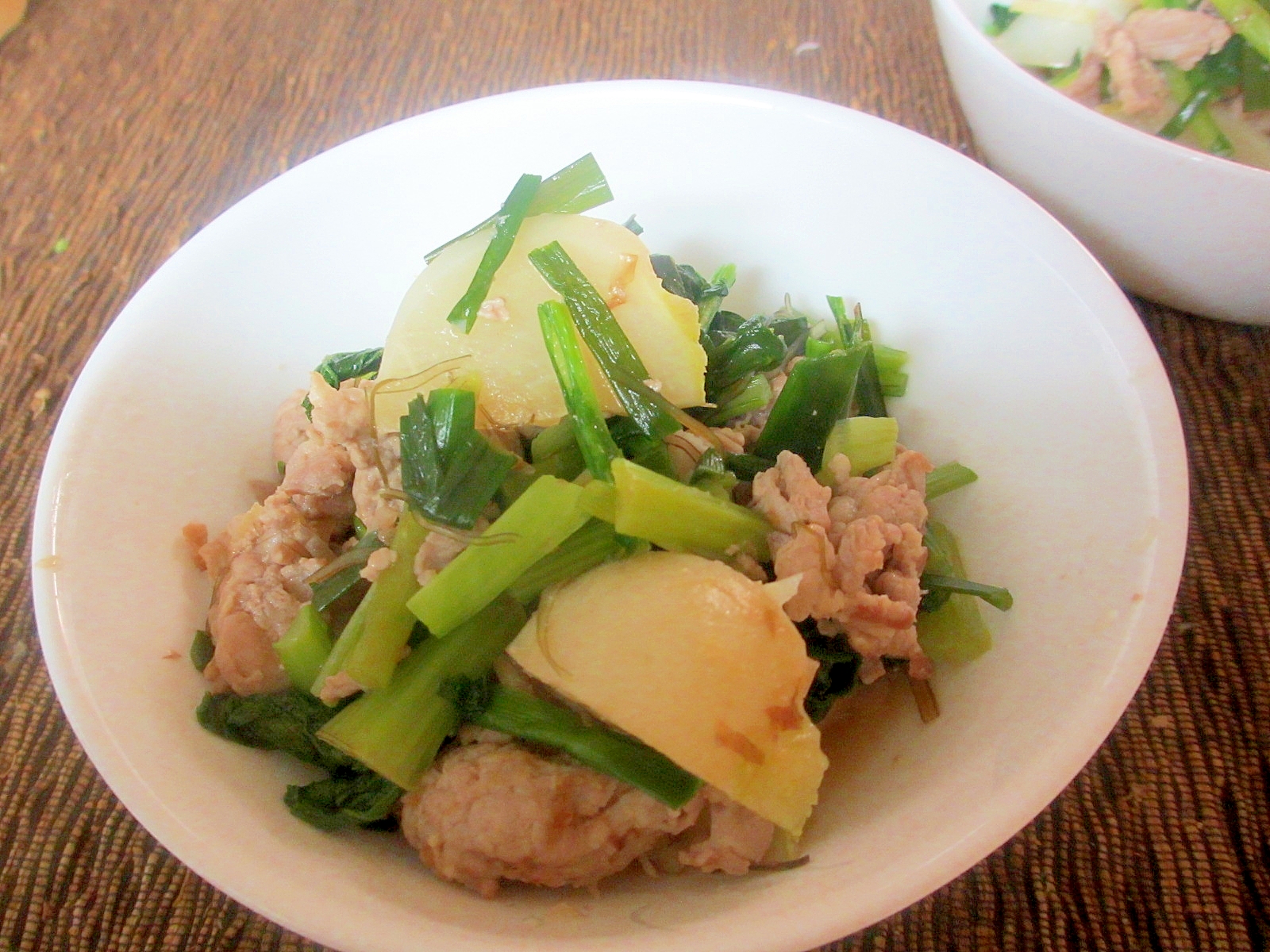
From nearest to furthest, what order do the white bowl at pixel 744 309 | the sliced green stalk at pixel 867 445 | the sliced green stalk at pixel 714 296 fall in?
the white bowl at pixel 744 309 < the sliced green stalk at pixel 867 445 < the sliced green stalk at pixel 714 296

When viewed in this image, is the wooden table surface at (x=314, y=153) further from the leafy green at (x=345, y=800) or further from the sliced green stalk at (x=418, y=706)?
the sliced green stalk at (x=418, y=706)

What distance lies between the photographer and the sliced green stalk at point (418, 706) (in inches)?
43.6

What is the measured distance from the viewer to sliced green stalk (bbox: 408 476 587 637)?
1.12m

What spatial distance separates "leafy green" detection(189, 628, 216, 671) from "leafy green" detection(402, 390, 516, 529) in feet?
1.35

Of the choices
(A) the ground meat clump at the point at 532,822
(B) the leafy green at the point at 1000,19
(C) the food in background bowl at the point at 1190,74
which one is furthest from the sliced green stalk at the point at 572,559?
(B) the leafy green at the point at 1000,19

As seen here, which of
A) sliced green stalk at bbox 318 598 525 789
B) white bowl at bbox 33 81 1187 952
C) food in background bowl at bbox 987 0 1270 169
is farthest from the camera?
food in background bowl at bbox 987 0 1270 169

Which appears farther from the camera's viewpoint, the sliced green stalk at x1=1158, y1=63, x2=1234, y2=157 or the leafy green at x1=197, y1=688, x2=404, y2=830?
the sliced green stalk at x1=1158, y1=63, x2=1234, y2=157

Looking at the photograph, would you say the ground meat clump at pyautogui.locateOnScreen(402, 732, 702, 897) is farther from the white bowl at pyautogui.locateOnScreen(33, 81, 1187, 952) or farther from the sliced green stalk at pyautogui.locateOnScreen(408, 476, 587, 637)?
the sliced green stalk at pyautogui.locateOnScreen(408, 476, 587, 637)

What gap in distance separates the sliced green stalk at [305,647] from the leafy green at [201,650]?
153 millimetres

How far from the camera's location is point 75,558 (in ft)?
3.99

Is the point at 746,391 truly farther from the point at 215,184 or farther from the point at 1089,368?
the point at 215,184

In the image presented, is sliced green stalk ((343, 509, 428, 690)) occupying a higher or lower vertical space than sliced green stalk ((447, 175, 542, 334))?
lower

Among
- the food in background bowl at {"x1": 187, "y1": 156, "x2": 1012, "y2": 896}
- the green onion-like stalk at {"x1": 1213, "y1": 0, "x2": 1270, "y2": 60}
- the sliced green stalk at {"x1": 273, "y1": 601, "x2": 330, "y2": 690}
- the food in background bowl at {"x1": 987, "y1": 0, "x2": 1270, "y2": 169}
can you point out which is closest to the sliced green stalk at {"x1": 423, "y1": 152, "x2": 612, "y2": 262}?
the food in background bowl at {"x1": 187, "y1": 156, "x2": 1012, "y2": 896}

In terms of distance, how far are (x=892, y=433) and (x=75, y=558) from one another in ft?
3.98
